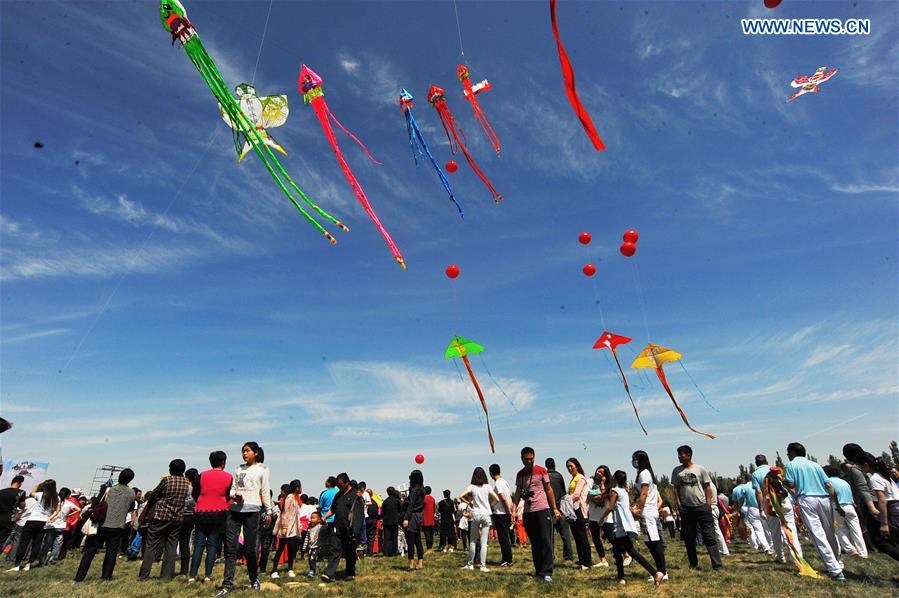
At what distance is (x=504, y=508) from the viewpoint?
8797 millimetres

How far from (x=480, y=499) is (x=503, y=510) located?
0.65 meters

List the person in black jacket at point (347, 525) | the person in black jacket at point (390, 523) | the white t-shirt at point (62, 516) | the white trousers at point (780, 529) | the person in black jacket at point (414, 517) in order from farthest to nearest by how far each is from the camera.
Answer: the person in black jacket at point (390, 523) → the white t-shirt at point (62, 516) → the person in black jacket at point (414, 517) → the white trousers at point (780, 529) → the person in black jacket at point (347, 525)

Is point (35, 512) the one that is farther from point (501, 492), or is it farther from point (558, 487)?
point (558, 487)

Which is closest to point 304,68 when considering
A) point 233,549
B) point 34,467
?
point 233,549

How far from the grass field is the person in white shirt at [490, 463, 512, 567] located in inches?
14.9

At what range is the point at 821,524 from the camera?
7164mm

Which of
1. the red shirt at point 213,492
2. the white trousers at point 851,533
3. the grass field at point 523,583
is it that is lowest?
the grass field at point 523,583

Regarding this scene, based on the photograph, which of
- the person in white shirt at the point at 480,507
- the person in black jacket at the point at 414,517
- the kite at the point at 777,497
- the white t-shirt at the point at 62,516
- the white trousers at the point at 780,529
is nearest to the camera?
the kite at the point at 777,497

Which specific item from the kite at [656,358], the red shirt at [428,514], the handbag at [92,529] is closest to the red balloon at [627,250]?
the kite at [656,358]

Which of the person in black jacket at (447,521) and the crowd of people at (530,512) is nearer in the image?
the crowd of people at (530,512)

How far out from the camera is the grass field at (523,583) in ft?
20.9

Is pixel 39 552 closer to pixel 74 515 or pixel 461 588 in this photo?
pixel 74 515

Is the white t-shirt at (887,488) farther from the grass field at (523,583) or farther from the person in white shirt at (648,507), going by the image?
the person in white shirt at (648,507)

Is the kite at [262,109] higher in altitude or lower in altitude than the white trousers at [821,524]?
higher
